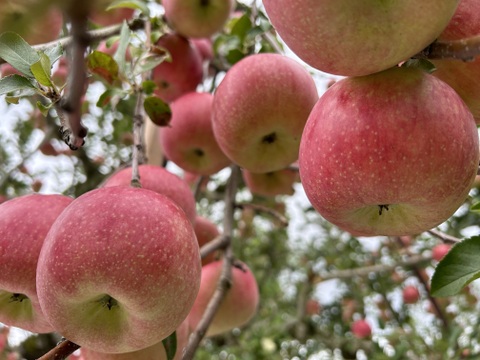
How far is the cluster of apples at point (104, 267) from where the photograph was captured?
0.60 m

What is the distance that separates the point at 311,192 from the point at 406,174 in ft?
0.41

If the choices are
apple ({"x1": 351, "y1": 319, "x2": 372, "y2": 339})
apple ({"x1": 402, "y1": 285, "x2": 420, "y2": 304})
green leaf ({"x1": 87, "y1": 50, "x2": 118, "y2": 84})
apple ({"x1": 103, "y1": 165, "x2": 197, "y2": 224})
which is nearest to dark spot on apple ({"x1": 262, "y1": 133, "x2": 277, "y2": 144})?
apple ({"x1": 103, "y1": 165, "x2": 197, "y2": 224})

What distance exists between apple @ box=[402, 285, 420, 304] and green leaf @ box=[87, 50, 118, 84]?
2.26 metres

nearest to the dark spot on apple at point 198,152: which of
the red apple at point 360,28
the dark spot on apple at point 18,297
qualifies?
the dark spot on apple at point 18,297

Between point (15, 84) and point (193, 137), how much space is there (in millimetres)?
488

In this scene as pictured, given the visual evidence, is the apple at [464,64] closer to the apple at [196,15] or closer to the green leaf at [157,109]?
the green leaf at [157,109]

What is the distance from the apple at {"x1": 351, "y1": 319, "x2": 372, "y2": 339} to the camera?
7.50 feet

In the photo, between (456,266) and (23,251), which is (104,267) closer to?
(23,251)

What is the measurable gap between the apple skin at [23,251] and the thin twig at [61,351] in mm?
85

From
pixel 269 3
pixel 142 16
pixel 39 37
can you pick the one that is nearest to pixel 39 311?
pixel 269 3

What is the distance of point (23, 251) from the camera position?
70 centimetres

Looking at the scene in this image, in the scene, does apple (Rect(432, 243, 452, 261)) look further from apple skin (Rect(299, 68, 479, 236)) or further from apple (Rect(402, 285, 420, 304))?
apple skin (Rect(299, 68, 479, 236))

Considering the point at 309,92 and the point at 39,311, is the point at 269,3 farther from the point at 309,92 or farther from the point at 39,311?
the point at 39,311

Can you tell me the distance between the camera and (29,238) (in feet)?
2.35
